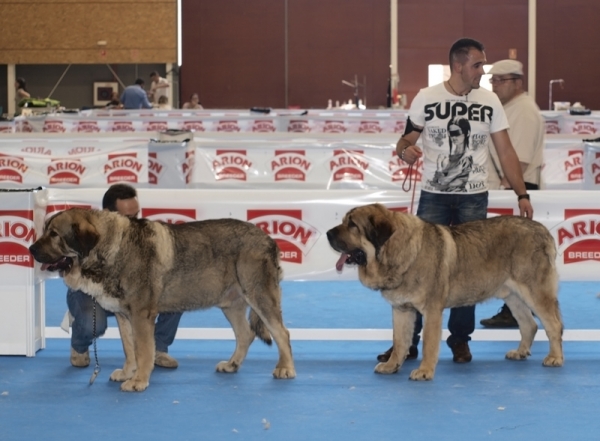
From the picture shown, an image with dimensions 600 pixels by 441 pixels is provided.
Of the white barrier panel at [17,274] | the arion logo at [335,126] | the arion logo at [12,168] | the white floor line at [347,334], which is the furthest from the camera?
the arion logo at [335,126]

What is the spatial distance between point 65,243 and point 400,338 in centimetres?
228

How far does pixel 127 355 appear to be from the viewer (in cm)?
612

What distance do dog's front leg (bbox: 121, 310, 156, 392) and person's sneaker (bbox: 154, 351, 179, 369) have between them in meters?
0.61

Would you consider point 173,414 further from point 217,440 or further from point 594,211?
point 594,211

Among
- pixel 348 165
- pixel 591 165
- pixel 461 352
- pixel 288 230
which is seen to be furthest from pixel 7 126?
pixel 461 352

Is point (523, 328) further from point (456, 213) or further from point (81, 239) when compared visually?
point (81, 239)

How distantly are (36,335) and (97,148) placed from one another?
23.7 ft

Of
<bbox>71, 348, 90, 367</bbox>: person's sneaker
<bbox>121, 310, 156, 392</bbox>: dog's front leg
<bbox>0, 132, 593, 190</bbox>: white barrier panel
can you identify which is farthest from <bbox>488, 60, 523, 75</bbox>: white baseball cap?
<bbox>0, 132, 593, 190</bbox>: white barrier panel

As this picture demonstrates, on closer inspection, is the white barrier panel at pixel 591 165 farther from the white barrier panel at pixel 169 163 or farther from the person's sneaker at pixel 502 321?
the white barrier panel at pixel 169 163

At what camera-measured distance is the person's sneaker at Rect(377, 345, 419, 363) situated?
21.9 feet

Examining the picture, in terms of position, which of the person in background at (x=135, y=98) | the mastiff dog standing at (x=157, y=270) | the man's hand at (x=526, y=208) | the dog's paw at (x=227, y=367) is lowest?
the dog's paw at (x=227, y=367)

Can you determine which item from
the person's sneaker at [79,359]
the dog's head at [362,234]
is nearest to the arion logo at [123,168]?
the person's sneaker at [79,359]

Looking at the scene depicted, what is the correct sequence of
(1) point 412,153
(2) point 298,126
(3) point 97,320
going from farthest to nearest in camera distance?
(2) point 298,126 → (3) point 97,320 → (1) point 412,153

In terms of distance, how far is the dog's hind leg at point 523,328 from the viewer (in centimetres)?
674
